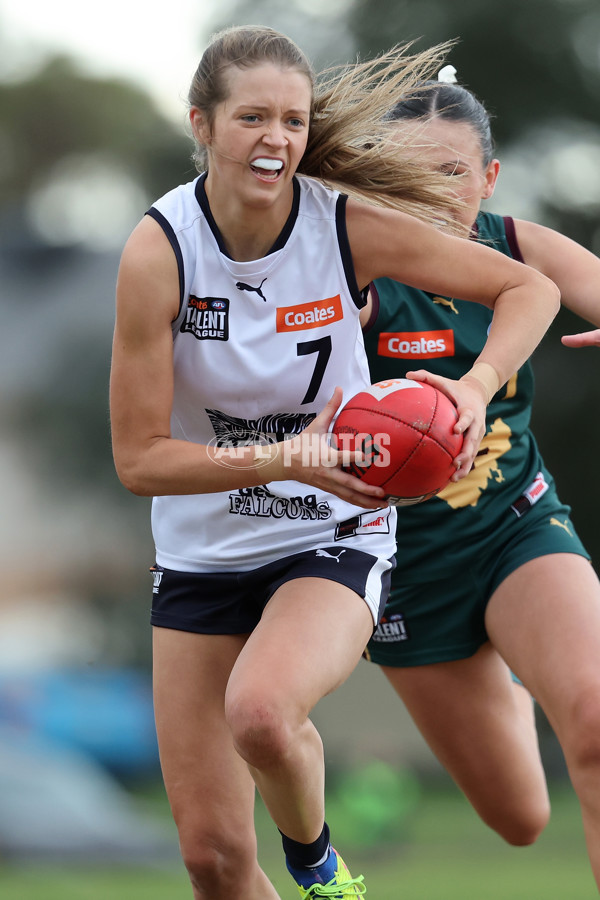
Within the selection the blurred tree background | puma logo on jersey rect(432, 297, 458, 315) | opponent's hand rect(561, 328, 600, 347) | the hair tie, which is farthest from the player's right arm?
the blurred tree background

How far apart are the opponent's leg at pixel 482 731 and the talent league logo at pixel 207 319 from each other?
59.1 inches

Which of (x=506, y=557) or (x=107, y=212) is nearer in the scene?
(x=506, y=557)

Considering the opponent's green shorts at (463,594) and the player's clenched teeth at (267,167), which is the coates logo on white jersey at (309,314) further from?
the opponent's green shorts at (463,594)

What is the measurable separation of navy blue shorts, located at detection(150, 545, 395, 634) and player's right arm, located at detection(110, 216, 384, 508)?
0.91ft

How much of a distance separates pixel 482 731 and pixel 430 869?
4612 mm

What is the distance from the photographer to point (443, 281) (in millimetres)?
2875

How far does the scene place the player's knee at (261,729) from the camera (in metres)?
2.41

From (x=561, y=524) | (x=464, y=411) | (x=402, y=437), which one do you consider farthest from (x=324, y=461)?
(x=561, y=524)

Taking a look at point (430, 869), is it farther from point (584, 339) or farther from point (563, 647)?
point (584, 339)

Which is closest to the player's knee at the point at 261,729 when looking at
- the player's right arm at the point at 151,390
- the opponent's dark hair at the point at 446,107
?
the player's right arm at the point at 151,390

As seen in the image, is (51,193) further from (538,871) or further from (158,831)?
(538,871)

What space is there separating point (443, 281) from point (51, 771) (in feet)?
23.1

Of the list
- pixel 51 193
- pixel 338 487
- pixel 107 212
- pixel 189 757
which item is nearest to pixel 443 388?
pixel 338 487

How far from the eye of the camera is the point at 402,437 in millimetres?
2514
